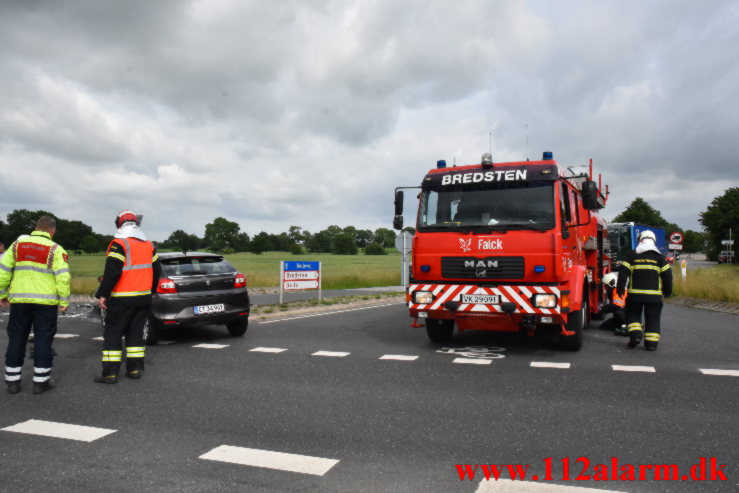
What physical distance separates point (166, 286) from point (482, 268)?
4.95 metres

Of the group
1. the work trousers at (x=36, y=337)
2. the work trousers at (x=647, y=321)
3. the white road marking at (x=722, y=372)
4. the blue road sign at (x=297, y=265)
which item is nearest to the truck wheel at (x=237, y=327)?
the work trousers at (x=36, y=337)

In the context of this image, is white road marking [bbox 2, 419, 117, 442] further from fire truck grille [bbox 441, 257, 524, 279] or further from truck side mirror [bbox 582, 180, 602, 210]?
truck side mirror [bbox 582, 180, 602, 210]

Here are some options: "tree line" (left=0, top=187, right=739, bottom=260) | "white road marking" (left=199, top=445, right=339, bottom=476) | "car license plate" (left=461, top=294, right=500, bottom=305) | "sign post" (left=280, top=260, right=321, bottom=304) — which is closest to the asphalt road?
"white road marking" (left=199, top=445, right=339, bottom=476)

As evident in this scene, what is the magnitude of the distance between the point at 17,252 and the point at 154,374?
204 cm

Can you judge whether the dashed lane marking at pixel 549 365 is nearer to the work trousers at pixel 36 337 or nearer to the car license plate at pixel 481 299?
the car license plate at pixel 481 299

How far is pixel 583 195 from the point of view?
8.16 m

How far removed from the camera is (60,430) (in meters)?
4.68

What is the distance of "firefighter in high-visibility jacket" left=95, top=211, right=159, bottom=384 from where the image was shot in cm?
653

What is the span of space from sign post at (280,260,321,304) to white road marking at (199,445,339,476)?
11.5 metres

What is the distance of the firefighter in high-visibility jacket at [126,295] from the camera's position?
21.4 feet

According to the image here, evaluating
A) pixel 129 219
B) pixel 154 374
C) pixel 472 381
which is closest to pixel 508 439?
pixel 472 381

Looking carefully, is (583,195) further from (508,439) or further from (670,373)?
(508,439)

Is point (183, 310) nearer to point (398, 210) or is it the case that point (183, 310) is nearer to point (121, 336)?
point (121, 336)

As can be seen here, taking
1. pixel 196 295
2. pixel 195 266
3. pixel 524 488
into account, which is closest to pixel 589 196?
pixel 524 488
